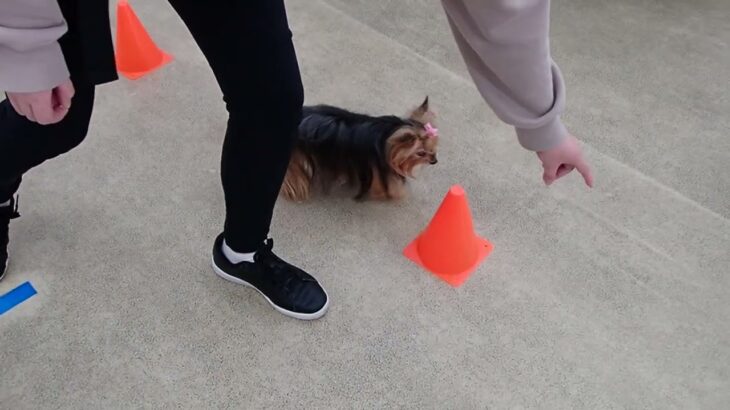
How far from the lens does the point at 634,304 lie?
57.8 inches

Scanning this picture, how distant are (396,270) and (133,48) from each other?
3.61ft

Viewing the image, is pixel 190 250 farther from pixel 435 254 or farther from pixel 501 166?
pixel 501 166

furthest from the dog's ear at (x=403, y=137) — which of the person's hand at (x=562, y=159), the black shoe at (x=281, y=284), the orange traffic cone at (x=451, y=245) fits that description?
the person's hand at (x=562, y=159)

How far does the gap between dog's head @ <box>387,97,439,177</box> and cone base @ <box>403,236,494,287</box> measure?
190mm

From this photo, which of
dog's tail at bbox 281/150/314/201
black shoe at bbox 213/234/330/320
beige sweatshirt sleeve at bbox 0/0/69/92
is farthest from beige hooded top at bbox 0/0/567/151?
dog's tail at bbox 281/150/314/201

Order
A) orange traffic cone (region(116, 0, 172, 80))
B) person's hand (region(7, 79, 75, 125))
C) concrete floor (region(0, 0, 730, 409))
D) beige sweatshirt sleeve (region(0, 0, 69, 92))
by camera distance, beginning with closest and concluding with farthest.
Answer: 1. beige sweatshirt sleeve (region(0, 0, 69, 92))
2. person's hand (region(7, 79, 75, 125))
3. concrete floor (region(0, 0, 730, 409))
4. orange traffic cone (region(116, 0, 172, 80))

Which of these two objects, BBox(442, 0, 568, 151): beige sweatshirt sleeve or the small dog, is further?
the small dog

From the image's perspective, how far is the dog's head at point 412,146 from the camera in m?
1.51

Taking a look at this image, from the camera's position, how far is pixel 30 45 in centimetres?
Result: 74

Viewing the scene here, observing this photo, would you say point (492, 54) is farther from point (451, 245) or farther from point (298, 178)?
point (298, 178)

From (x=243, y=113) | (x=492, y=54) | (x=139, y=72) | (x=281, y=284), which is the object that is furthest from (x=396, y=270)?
(x=139, y=72)

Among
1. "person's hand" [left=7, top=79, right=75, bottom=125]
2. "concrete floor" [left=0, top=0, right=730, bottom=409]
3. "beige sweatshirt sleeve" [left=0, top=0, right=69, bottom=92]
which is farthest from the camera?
"concrete floor" [left=0, top=0, right=730, bottom=409]

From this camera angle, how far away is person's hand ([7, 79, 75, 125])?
84cm

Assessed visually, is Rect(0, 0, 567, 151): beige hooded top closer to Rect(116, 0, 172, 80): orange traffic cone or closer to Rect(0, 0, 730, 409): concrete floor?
Rect(0, 0, 730, 409): concrete floor
